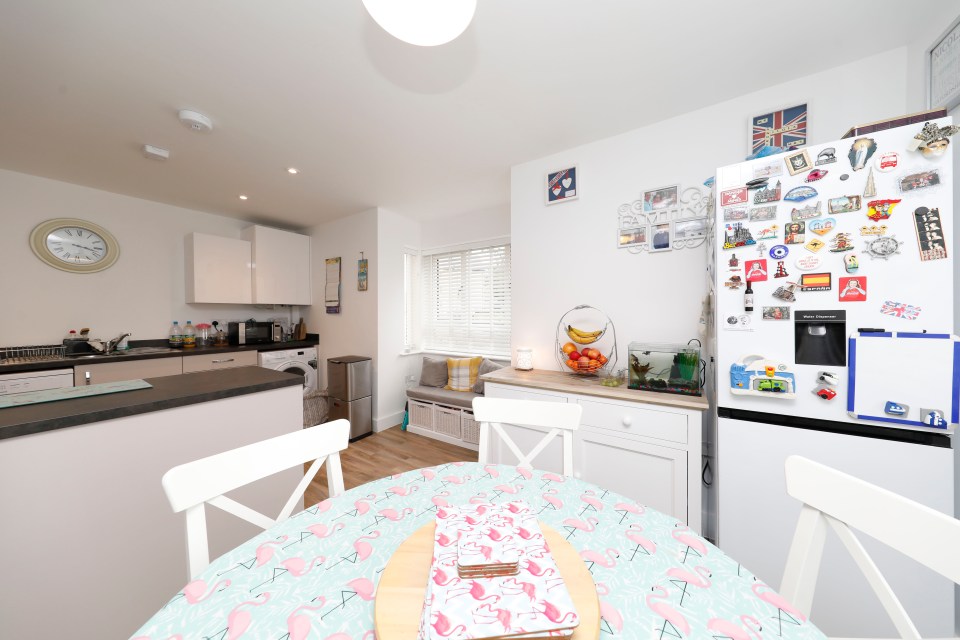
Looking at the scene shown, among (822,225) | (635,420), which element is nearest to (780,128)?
(822,225)

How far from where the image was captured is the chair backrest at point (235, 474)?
29.6 inches

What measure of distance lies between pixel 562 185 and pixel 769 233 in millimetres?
1334

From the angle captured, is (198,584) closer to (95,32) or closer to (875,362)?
(875,362)

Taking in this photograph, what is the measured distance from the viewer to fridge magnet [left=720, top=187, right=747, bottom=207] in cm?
138

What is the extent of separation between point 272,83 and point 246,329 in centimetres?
317

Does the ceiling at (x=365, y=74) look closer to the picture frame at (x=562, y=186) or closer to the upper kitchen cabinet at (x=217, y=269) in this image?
the picture frame at (x=562, y=186)

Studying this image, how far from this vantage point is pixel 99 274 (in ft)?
9.89

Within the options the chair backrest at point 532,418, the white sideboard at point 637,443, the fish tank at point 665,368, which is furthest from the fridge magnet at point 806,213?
the chair backrest at point 532,418

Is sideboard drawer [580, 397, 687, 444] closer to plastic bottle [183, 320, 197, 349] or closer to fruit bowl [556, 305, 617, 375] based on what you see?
fruit bowl [556, 305, 617, 375]

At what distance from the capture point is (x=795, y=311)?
4.16 ft

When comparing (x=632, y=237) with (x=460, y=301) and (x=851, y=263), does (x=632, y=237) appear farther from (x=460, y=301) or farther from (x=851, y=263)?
(x=460, y=301)

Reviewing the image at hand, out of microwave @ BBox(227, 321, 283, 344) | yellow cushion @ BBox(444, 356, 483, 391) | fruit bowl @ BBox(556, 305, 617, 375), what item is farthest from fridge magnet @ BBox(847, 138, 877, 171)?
microwave @ BBox(227, 321, 283, 344)

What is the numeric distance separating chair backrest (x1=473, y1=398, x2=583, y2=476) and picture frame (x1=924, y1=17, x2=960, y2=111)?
1880 millimetres

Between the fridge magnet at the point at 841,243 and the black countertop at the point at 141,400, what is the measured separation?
95.4 inches
